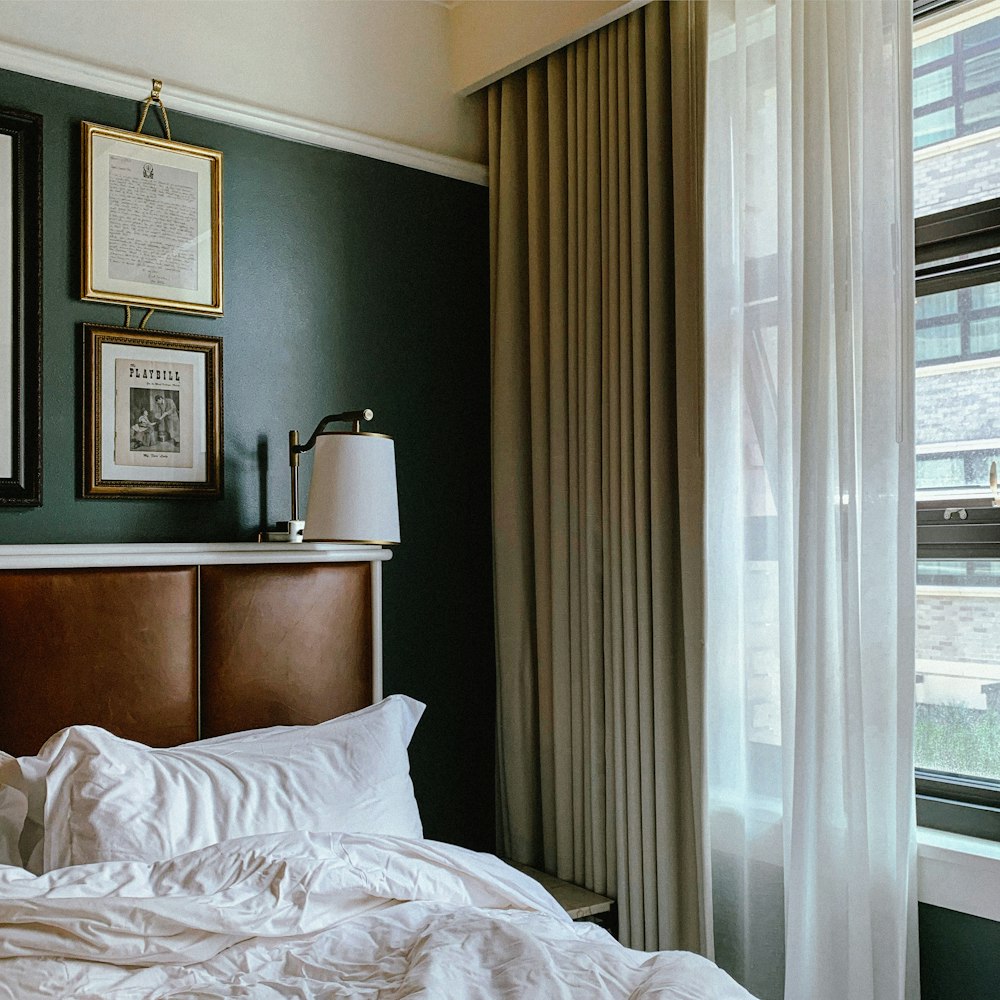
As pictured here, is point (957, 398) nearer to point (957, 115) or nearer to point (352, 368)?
point (957, 115)

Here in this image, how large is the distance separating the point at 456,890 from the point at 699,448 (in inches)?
44.0

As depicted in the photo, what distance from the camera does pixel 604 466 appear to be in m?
2.69

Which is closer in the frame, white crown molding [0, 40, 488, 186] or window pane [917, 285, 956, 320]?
window pane [917, 285, 956, 320]

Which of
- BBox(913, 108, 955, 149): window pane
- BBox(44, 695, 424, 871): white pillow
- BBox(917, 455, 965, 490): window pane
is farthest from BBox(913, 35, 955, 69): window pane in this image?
BBox(44, 695, 424, 871): white pillow

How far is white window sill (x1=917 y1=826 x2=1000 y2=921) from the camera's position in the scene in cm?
205

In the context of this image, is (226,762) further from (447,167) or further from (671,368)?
(447,167)

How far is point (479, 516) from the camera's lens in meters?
3.14

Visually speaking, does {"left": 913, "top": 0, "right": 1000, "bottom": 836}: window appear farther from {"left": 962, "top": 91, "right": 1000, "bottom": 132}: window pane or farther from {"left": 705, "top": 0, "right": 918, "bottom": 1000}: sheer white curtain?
{"left": 705, "top": 0, "right": 918, "bottom": 1000}: sheer white curtain

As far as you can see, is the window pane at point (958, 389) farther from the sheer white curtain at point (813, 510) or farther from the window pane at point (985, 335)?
the sheer white curtain at point (813, 510)

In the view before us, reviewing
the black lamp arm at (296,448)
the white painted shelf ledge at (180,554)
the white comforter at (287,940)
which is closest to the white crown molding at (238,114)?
the black lamp arm at (296,448)

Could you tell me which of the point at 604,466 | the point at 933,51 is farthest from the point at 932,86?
the point at 604,466

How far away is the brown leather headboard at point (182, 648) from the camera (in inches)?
88.5

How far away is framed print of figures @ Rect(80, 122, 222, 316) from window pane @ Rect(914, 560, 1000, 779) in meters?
1.81

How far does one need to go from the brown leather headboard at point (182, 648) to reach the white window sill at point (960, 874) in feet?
4.43
